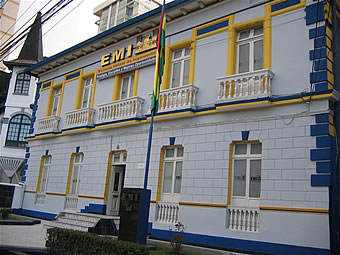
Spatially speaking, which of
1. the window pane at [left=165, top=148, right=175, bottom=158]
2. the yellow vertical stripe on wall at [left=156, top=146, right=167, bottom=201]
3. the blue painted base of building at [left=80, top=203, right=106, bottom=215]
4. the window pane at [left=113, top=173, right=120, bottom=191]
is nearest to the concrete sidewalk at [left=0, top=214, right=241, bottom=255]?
the yellow vertical stripe on wall at [left=156, top=146, right=167, bottom=201]

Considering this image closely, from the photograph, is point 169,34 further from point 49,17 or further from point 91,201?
point 91,201

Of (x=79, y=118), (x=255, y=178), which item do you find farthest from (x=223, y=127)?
(x=79, y=118)

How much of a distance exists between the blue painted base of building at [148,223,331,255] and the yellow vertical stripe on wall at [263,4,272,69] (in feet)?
17.2

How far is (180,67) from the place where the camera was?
1361 cm

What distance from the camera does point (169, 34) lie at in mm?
13906

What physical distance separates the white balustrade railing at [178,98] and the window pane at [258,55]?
87.3 inches

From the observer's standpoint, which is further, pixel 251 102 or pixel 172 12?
pixel 172 12

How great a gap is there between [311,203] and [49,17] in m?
9.37

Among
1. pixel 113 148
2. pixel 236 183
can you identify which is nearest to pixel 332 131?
pixel 236 183

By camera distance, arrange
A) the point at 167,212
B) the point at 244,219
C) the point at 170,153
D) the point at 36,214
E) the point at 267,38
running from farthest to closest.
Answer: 1. the point at 36,214
2. the point at 170,153
3. the point at 167,212
4. the point at 267,38
5. the point at 244,219

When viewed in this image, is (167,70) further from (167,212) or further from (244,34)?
(167,212)

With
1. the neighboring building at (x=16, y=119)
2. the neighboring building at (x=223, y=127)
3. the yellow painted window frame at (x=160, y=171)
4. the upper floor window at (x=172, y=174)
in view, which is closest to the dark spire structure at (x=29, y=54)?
the neighboring building at (x=16, y=119)

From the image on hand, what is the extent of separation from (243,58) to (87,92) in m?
8.98

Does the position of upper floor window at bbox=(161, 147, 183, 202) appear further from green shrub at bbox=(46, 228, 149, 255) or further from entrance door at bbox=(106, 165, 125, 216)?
green shrub at bbox=(46, 228, 149, 255)
